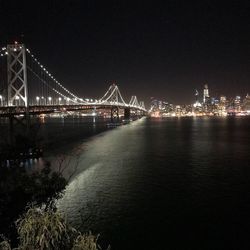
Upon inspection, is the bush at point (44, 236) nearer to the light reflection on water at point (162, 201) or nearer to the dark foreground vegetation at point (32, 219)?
the dark foreground vegetation at point (32, 219)

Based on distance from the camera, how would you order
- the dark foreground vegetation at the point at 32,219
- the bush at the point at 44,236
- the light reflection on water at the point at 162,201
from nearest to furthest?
the bush at the point at 44,236, the dark foreground vegetation at the point at 32,219, the light reflection on water at the point at 162,201

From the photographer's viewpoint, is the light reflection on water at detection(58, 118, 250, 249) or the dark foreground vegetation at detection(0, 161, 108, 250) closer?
the dark foreground vegetation at detection(0, 161, 108, 250)

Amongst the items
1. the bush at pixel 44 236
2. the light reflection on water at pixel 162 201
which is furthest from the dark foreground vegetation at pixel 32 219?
the light reflection on water at pixel 162 201

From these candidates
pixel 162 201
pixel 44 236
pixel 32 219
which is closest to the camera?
pixel 44 236

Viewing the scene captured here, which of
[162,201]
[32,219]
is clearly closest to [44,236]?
[32,219]

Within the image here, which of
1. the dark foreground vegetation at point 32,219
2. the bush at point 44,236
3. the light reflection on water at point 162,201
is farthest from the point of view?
the light reflection on water at point 162,201

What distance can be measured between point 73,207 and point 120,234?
15.7ft

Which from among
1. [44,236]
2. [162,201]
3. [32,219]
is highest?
[32,219]

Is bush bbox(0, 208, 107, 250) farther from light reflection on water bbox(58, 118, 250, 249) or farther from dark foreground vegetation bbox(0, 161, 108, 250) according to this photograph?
light reflection on water bbox(58, 118, 250, 249)

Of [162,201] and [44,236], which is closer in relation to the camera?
[44,236]

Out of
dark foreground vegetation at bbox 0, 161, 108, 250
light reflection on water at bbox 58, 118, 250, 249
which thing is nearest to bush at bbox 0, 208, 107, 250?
dark foreground vegetation at bbox 0, 161, 108, 250

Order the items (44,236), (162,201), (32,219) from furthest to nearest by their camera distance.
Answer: (162,201), (32,219), (44,236)

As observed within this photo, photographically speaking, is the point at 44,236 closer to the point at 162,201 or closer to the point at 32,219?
the point at 32,219

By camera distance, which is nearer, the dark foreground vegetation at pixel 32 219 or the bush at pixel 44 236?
the bush at pixel 44 236
